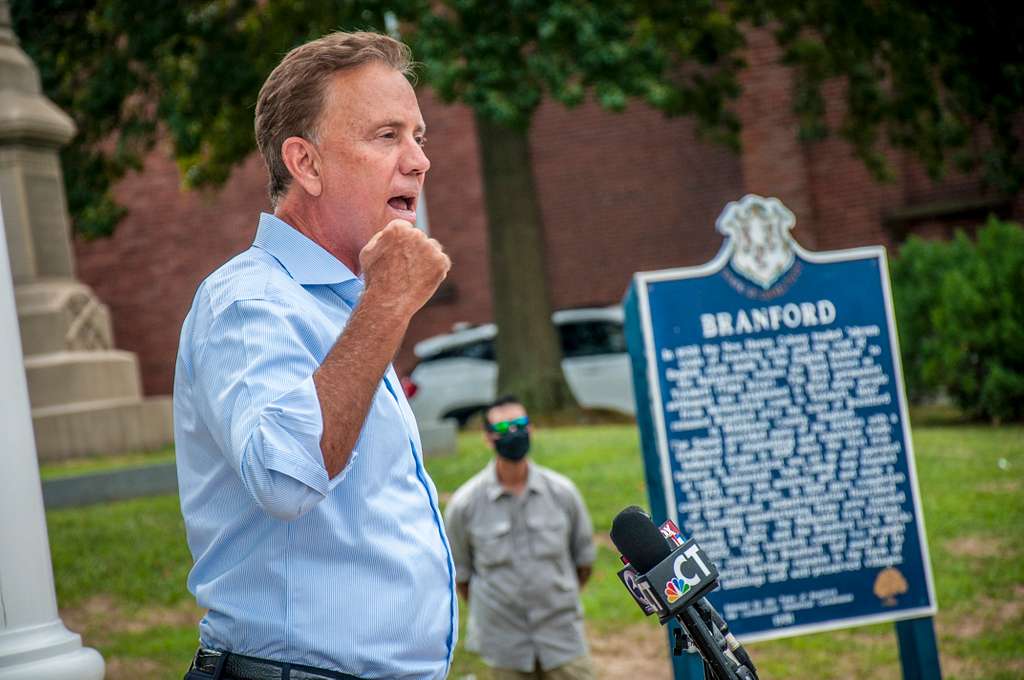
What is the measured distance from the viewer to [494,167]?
618 inches

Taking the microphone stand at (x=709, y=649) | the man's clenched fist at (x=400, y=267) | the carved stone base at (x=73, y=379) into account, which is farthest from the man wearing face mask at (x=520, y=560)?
the carved stone base at (x=73, y=379)

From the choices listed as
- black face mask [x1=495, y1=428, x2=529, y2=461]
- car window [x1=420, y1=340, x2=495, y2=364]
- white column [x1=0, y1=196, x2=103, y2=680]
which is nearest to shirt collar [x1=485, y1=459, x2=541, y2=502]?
black face mask [x1=495, y1=428, x2=529, y2=461]

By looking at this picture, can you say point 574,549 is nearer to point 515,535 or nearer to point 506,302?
point 515,535

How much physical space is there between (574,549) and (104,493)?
5.99m

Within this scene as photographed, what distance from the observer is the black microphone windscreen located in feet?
7.96

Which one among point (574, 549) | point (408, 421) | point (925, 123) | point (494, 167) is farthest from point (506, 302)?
point (408, 421)

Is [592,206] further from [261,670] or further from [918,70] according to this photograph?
[261,670]

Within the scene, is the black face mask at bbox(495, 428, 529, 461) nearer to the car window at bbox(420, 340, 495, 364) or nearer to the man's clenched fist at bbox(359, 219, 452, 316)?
the man's clenched fist at bbox(359, 219, 452, 316)

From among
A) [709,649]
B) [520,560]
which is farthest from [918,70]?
[709,649]

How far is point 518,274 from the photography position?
15.6 meters

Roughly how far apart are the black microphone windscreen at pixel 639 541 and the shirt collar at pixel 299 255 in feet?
2.42

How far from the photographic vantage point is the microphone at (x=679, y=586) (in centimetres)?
232

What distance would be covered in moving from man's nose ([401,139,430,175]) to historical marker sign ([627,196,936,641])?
10.4ft

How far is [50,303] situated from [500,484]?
792cm
